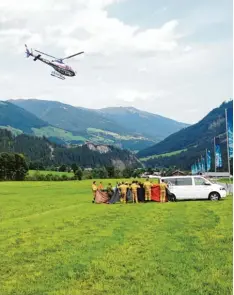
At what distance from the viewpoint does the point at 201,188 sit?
3988 centimetres

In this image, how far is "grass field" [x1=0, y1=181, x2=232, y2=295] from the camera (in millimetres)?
10883

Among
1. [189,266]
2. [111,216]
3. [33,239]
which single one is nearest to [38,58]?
[111,216]

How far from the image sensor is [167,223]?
73.2 feet

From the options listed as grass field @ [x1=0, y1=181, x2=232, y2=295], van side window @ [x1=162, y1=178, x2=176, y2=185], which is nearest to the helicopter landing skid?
van side window @ [x1=162, y1=178, x2=176, y2=185]

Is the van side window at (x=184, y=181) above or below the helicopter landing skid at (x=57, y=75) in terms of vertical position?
below

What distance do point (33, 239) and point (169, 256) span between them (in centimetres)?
634

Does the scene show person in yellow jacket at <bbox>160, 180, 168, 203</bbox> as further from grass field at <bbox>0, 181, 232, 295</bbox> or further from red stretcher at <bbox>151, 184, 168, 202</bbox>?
grass field at <bbox>0, 181, 232, 295</bbox>

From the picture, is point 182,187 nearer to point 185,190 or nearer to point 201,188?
point 185,190

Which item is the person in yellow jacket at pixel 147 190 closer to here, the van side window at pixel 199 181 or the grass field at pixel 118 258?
the van side window at pixel 199 181

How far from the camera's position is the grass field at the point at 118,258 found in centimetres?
1088

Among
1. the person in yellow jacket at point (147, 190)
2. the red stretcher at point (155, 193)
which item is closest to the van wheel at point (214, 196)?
the red stretcher at point (155, 193)

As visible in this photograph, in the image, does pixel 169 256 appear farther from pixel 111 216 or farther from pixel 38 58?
pixel 38 58

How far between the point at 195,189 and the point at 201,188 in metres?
0.51

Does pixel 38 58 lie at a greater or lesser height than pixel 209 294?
greater
